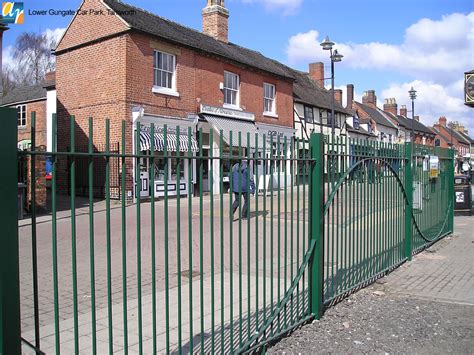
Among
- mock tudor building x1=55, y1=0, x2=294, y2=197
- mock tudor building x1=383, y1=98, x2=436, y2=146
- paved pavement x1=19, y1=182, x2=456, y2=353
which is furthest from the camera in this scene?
mock tudor building x1=383, y1=98, x2=436, y2=146

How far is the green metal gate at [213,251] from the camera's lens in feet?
8.62

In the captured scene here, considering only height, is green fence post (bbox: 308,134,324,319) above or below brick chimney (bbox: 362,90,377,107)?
below

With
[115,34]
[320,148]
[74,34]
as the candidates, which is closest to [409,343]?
[320,148]

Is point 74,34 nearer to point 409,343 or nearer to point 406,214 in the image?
point 406,214

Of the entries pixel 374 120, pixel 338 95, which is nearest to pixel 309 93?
pixel 338 95

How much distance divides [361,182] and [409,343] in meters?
2.09

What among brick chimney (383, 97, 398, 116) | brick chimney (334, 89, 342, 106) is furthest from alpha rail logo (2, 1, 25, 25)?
brick chimney (383, 97, 398, 116)

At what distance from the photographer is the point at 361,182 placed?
5.84 m

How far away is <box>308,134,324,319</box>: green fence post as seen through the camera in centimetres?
480

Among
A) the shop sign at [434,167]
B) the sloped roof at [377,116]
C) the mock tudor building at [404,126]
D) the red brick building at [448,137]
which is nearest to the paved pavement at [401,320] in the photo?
the shop sign at [434,167]

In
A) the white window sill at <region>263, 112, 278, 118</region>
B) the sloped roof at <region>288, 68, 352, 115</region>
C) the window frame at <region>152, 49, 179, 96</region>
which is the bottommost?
the white window sill at <region>263, 112, 278, 118</region>

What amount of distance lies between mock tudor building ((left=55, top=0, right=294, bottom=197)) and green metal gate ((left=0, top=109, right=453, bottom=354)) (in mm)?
8723

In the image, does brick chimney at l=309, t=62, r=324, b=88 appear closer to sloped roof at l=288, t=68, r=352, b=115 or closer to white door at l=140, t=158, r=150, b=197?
sloped roof at l=288, t=68, r=352, b=115

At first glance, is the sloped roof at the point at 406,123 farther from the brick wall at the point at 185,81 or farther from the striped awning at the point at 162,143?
the striped awning at the point at 162,143
